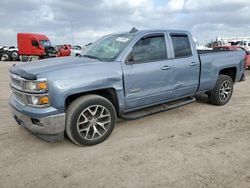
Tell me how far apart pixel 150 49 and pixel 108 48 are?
2.58 ft

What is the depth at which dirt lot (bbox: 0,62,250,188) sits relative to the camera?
312cm

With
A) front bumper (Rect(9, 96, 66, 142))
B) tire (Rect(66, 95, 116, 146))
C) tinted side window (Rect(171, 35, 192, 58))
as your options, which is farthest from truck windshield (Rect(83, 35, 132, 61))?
front bumper (Rect(9, 96, 66, 142))

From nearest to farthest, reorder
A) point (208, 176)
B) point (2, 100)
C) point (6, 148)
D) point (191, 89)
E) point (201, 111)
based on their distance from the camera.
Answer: point (208, 176) < point (6, 148) < point (191, 89) < point (201, 111) < point (2, 100)

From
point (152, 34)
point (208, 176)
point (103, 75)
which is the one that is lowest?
point (208, 176)

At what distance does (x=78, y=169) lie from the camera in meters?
3.40

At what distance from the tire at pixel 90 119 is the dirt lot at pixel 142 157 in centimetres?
16

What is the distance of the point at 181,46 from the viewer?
5324 millimetres

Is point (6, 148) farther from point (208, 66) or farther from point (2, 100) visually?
point (208, 66)

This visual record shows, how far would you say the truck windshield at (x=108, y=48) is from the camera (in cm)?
452

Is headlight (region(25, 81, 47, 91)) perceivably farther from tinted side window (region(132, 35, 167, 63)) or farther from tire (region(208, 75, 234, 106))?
tire (region(208, 75, 234, 106))

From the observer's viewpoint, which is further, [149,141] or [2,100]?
[2,100]

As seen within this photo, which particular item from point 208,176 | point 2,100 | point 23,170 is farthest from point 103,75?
point 2,100

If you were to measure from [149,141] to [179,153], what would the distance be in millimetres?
609

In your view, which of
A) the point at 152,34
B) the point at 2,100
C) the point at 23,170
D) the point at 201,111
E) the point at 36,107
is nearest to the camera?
the point at 23,170
